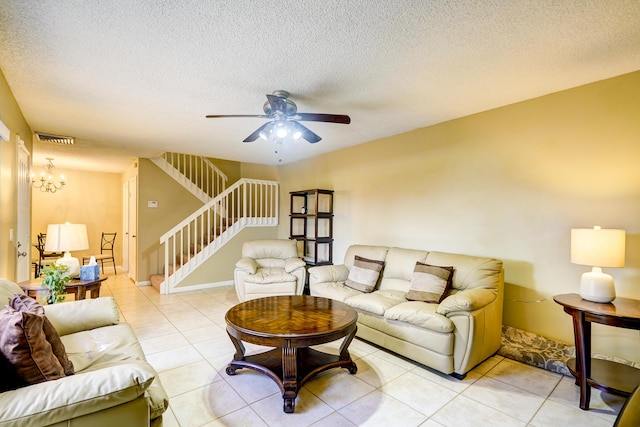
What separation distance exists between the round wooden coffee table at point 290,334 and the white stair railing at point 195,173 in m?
4.30

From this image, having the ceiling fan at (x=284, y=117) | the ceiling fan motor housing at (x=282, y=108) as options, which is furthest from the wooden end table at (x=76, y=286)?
the ceiling fan motor housing at (x=282, y=108)

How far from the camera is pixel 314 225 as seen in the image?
5566 mm

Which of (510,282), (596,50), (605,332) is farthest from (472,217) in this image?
(596,50)

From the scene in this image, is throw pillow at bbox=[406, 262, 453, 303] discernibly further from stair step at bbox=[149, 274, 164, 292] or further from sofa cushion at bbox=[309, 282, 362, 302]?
stair step at bbox=[149, 274, 164, 292]

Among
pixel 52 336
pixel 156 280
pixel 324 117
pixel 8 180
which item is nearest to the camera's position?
pixel 52 336

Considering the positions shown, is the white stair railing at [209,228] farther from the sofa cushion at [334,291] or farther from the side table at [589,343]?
the side table at [589,343]

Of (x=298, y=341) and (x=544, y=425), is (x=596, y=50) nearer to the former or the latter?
(x=544, y=425)

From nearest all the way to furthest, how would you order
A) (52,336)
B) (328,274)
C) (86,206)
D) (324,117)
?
1. (52,336)
2. (324,117)
3. (328,274)
4. (86,206)

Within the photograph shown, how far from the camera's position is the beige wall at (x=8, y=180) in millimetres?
2543

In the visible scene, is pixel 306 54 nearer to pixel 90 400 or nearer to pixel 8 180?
pixel 90 400

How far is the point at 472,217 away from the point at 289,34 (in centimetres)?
270

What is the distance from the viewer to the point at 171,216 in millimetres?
6117

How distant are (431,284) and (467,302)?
591 millimetres

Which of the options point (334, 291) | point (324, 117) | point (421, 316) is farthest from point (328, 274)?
point (324, 117)
